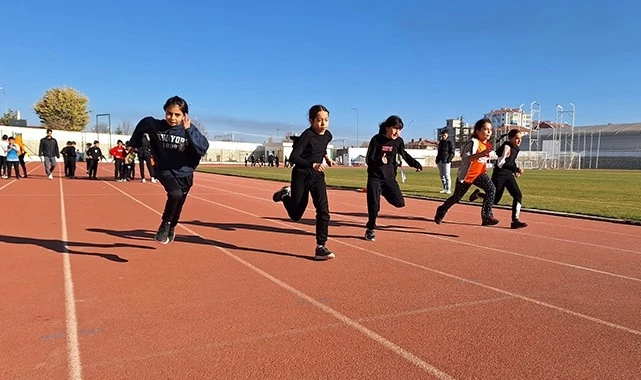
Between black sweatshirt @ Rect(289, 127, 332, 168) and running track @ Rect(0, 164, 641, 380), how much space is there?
1222 mm

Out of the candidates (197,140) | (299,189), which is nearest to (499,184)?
(299,189)

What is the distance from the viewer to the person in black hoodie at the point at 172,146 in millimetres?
5605

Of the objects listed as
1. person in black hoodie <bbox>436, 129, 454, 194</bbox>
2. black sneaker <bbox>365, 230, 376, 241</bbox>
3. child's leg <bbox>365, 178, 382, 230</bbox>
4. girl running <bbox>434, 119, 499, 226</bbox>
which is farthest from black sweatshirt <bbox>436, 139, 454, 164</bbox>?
black sneaker <bbox>365, 230, 376, 241</bbox>

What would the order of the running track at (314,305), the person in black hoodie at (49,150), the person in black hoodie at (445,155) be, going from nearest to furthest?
the running track at (314,305) < the person in black hoodie at (445,155) < the person in black hoodie at (49,150)

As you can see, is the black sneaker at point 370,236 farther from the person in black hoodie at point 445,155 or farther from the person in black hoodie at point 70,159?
the person in black hoodie at point 70,159

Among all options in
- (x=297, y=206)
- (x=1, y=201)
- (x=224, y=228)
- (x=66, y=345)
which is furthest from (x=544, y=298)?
(x=1, y=201)

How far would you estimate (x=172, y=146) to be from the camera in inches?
222

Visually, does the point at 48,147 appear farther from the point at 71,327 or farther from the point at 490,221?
the point at 71,327

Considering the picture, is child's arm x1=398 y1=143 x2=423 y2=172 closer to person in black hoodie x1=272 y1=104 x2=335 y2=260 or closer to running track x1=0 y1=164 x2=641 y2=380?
running track x1=0 y1=164 x2=641 y2=380

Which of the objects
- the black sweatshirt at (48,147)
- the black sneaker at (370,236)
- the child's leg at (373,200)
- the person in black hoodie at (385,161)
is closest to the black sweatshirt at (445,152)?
the person in black hoodie at (385,161)

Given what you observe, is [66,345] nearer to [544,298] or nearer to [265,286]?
[265,286]

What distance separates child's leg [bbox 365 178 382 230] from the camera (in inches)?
277

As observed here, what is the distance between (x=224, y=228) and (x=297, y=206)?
2277 mm

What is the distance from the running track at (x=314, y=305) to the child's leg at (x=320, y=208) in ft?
1.15
